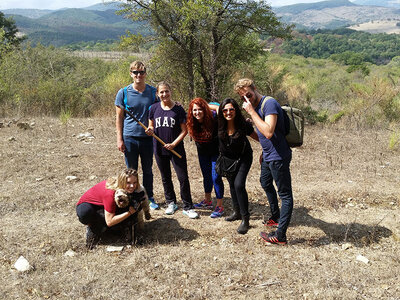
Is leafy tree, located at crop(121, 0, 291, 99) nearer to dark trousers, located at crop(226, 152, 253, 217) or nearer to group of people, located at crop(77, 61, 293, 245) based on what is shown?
group of people, located at crop(77, 61, 293, 245)

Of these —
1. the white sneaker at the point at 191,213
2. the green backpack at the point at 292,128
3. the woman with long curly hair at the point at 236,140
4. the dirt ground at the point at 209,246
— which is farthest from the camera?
the white sneaker at the point at 191,213

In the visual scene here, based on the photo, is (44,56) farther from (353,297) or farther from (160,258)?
(353,297)

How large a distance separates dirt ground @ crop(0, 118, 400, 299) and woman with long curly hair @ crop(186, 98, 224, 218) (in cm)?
47

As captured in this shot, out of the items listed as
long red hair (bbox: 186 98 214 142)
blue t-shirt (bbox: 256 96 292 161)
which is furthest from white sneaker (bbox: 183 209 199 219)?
blue t-shirt (bbox: 256 96 292 161)

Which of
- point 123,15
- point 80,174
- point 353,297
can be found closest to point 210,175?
point 353,297

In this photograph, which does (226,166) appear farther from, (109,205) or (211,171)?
(109,205)

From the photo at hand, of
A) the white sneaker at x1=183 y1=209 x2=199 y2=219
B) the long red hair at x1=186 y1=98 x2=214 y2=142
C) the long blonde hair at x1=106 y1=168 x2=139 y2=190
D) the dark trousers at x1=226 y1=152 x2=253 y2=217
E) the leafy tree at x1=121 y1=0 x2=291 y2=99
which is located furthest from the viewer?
the leafy tree at x1=121 y1=0 x2=291 y2=99

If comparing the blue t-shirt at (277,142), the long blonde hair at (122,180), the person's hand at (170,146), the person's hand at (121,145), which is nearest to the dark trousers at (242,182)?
the blue t-shirt at (277,142)

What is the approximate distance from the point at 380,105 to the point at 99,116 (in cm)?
874

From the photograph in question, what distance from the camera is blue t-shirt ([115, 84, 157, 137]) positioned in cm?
374

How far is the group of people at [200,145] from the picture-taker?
117 inches

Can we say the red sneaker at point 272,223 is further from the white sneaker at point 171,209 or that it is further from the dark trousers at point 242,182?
the white sneaker at point 171,209

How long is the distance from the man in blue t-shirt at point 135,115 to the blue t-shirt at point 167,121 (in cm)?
14

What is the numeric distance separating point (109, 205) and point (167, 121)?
3.59 feet
